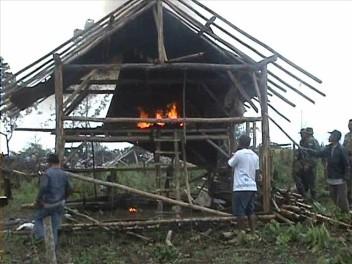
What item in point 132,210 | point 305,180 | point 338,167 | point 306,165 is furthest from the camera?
point 305,180

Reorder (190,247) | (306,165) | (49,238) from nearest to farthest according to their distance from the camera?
(49,238), (190,247), (306,165)

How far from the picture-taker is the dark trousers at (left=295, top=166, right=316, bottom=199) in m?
14.5

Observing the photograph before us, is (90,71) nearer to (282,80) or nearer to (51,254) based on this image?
(282,80)

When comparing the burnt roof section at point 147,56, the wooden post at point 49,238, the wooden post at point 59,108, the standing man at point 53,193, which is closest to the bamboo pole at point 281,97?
the burnt roof section at point 147,56

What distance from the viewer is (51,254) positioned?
24.7 feet

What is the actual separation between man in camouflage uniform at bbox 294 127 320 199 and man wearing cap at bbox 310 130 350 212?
63.6 inches

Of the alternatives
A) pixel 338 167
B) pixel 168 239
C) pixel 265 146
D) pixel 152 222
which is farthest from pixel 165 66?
pixel 338 167

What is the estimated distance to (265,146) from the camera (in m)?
11.5

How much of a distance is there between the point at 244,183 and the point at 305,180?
4805 mm

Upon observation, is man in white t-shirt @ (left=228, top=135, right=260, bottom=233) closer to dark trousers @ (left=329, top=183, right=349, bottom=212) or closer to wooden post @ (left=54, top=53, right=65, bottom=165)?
dark trousers @ (left=329, top=183, right=349, bottom=212)

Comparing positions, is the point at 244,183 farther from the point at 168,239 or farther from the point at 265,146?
the point at 168,239

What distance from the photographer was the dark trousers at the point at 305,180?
47.6 ft

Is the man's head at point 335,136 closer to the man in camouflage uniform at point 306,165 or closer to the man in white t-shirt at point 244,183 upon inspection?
the man in camouflage uniform at point 306,165

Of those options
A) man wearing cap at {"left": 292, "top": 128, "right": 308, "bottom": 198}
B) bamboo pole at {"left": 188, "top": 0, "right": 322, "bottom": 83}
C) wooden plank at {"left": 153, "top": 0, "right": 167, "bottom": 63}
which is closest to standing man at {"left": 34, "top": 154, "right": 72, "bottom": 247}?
wooden plank at {"left": 153, "top": 0, "right": 167, "bottom": 63}
